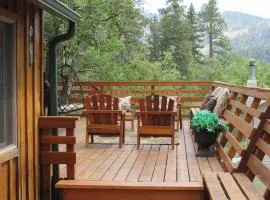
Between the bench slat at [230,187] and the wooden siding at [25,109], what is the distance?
1.80 m

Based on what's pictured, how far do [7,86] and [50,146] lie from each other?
41.8 inches

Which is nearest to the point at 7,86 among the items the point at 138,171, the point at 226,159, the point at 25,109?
the point at 25,109

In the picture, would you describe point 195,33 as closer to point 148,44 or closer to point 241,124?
point 148,44

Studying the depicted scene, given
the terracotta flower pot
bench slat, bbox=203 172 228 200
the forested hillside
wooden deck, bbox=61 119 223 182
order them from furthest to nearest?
1. the forested hillside
2. the terracotta flower pot
3. wooden deck, bbox=61 119 223 182
4. bench slat, bbox=203 172 228 200

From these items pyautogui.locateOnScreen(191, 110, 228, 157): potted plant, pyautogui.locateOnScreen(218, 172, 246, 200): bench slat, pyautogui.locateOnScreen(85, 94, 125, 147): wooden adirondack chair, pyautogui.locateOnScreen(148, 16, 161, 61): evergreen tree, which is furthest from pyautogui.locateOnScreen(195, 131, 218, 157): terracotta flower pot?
pyautogui.locateOnScreen(148, 16, 161, 61): evergreen tree

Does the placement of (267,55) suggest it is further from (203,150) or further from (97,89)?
(203,150)

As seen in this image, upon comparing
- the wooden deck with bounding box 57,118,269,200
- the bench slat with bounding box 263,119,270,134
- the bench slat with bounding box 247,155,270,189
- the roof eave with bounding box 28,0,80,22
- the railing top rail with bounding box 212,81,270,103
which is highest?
the roof eave with bounding box 28,0,80,22

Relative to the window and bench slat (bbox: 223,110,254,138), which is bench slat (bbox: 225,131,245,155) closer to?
bench slat (bbox: 223,110,254,138)

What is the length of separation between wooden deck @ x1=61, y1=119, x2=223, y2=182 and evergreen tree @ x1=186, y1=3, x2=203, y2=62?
96.6ft

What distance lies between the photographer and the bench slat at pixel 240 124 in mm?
4381

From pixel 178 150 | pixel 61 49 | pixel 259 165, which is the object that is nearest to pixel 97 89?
pixel 61 49

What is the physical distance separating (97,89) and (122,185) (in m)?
6.58

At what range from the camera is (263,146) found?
381 centimetres

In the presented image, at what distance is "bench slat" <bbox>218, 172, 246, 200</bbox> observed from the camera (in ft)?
11.1
